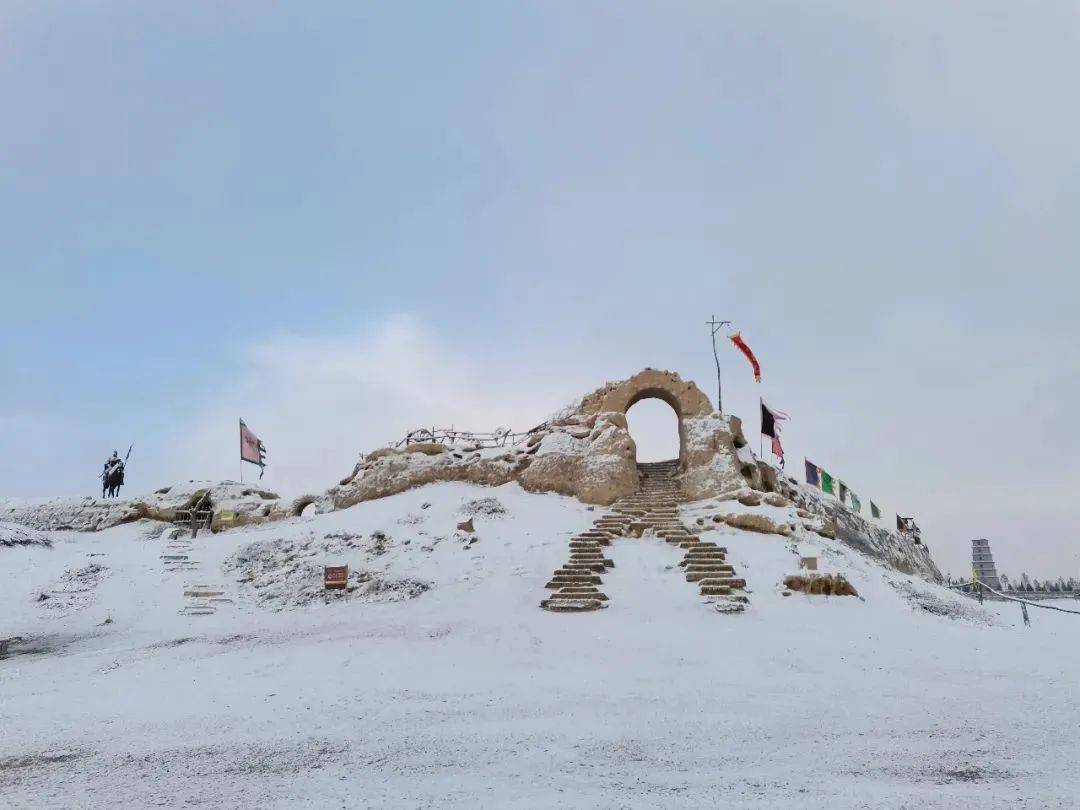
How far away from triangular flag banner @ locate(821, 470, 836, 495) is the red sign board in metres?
27.0

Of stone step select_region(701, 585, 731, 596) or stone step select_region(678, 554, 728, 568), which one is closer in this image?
stone step select_region(701, 585, 731, 596)

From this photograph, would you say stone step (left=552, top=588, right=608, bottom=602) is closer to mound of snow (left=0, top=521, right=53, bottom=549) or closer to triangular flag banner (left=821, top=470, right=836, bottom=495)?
mound of snow (left=0, top=521, right=53, bottom=549)

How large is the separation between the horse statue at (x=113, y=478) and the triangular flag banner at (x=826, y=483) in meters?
36.6

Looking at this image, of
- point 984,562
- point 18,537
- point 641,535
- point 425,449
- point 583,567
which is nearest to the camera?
point 583,567

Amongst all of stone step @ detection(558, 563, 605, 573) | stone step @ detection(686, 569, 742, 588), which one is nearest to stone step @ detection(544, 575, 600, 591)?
stone step @ detection(558, 563, 605, 573)

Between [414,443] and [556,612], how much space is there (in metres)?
14.5

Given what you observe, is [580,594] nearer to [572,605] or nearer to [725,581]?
[572,605]

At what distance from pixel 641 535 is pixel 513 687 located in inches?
450

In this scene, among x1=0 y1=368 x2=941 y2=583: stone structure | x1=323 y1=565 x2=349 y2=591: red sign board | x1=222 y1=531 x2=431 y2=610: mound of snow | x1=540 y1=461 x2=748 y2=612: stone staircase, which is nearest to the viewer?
x1=540 y1=461 x2=748 y2=612: stone staircase

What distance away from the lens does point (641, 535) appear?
20859 mm

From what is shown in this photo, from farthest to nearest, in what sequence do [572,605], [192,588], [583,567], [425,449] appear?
1. [425,449]
2. [192,588]
3. [583,567]
4. [572,605]

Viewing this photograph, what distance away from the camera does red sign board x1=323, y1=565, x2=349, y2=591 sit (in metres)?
17.9

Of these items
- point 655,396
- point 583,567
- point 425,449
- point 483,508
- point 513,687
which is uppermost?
point 655,396

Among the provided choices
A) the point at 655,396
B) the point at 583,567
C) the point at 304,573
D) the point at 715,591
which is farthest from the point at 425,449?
the point at 715,591
